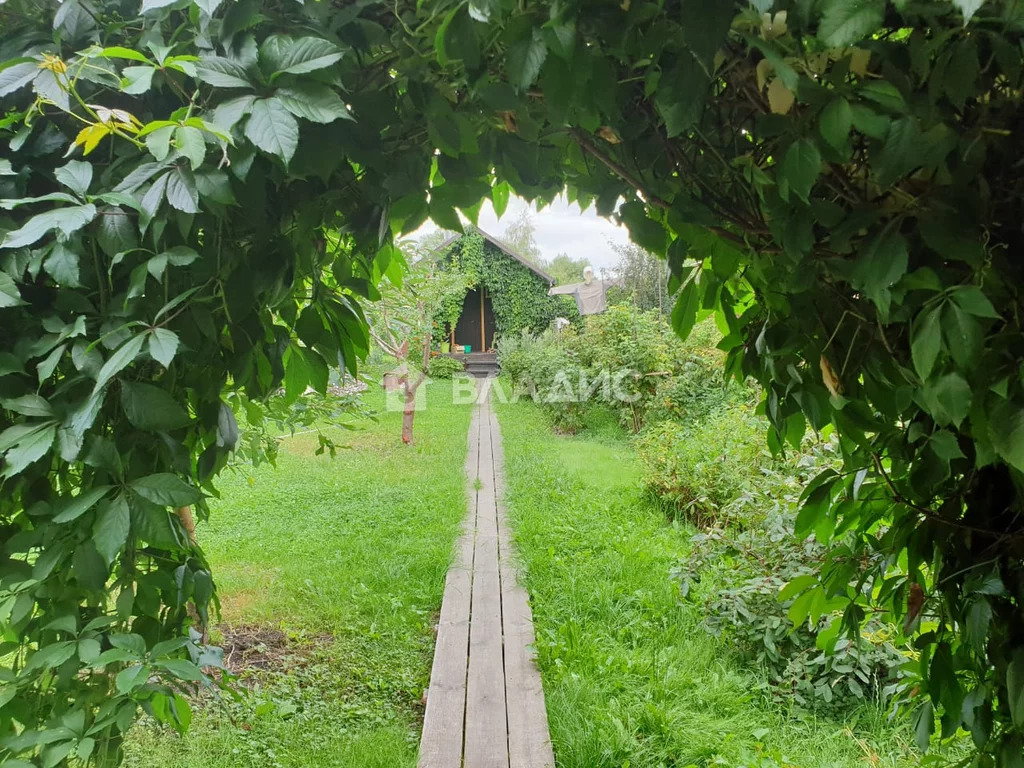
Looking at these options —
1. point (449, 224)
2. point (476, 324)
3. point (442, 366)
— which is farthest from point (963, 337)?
point (476, 324)

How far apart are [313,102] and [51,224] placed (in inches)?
10.7

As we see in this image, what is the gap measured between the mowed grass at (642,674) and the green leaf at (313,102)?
2.19m

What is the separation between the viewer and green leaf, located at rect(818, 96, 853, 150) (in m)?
0.54

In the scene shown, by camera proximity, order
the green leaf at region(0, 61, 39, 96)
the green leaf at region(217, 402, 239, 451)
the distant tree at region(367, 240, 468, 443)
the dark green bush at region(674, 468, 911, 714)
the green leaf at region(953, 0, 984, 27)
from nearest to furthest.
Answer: the green leaf at region(953, 0, 984, 27) → the green leaf at region(0, 61, 39, 96) → the green leaf at region(217, 402, 239, 451) → the dark green bush at region(674, 468, 911, 714) → the distant tree at region(367, 240, 468, 443)

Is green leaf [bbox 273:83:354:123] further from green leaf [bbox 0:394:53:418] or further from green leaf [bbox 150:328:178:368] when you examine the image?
green leaf [bbox 0:394:53:418]

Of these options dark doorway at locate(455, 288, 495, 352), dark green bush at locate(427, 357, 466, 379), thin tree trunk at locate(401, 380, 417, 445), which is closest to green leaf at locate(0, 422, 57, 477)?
thin tree trunk at locate(401, 380, 417, 445)

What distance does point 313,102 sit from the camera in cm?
61

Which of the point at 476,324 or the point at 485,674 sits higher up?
the point at 476,324

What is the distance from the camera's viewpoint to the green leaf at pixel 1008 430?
1.82 feet

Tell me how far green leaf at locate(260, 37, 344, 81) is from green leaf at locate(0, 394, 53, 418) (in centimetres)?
41

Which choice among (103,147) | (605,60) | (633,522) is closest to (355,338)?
(103,147)

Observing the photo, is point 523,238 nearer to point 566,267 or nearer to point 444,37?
point 566,267

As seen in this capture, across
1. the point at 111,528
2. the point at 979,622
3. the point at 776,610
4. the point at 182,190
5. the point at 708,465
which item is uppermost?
the point at 182,190

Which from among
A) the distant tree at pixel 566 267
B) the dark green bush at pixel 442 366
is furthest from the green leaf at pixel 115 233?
the distant tree at pixel 566 267
